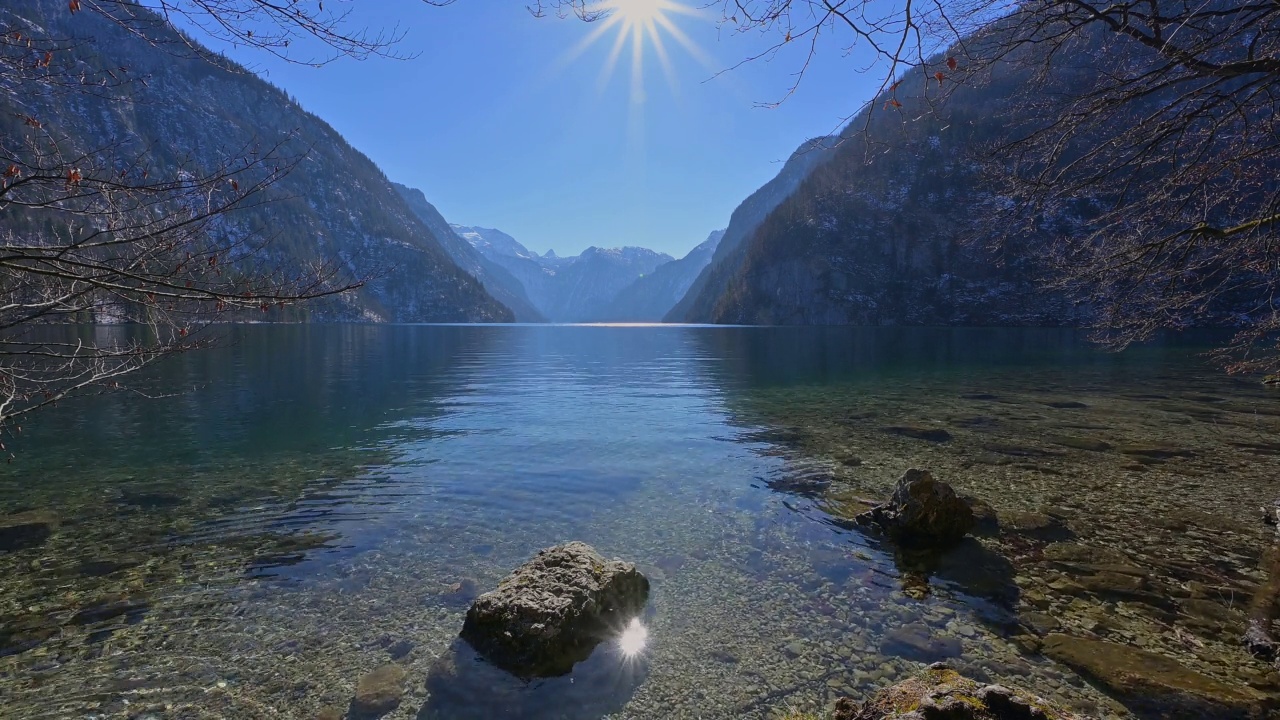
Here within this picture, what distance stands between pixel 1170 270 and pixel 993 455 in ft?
34.9

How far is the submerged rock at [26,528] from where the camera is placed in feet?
34.9

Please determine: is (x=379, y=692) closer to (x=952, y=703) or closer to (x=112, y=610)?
(x=112, y=610)

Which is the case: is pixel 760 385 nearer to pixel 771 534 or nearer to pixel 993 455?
pixel 993 455

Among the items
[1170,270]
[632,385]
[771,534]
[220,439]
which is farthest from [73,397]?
[1170,270]

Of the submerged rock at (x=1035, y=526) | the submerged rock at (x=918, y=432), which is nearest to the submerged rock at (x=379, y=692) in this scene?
the submerged rock at (x=1035, y=526)

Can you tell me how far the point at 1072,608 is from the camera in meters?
8.02

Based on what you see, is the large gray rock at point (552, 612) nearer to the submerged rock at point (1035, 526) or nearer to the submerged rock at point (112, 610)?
the submerged rock at point (112, 610)

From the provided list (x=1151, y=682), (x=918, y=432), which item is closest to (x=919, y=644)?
(x=1151, y=682)

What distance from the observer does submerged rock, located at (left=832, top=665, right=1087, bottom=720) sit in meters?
4.08

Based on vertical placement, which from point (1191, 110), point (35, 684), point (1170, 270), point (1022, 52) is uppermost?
point (1022, 52)

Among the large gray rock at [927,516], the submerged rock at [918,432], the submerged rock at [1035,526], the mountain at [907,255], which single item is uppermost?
the mountain at [907,255]

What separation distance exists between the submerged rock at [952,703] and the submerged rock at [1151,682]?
289cm

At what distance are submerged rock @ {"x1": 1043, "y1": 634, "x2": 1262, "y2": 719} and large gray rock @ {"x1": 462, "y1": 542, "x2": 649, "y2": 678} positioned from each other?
228 inches

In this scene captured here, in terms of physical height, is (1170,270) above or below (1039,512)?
above
